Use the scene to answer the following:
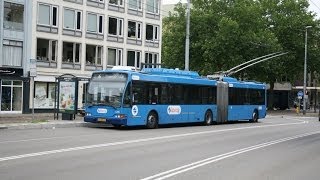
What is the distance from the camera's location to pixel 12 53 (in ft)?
139

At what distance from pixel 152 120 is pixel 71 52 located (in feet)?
74.4

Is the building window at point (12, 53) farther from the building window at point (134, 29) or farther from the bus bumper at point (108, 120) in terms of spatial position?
the bus bumper at point (108, 120)

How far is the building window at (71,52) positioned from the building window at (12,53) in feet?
18.4

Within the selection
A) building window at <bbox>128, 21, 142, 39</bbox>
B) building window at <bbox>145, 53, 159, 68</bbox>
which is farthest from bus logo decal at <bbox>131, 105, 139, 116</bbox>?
building window at <bbox>145, 53, 159, 68</bbox>

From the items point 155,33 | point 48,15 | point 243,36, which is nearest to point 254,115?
point 48,15

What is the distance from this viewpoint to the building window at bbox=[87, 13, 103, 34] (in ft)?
165

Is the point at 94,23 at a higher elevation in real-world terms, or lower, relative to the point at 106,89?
higher

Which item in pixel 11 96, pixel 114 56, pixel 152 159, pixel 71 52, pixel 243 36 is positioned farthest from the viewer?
pixel 243 36

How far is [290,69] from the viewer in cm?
7438

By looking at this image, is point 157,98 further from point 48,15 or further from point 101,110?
point 48,15

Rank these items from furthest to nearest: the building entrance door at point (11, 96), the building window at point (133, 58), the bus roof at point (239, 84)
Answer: the building window at point (133, 58) → the building entrance door at point (11, 96) → the bus roof at point (239, 84)

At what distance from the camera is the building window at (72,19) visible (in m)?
47.7

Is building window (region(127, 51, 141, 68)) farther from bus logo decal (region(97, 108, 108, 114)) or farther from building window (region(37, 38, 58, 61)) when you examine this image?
bus logo decal (region(97, 108, 108, 114))

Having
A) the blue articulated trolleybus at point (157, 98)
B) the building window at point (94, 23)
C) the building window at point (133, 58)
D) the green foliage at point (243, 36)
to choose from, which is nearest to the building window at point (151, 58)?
the building window at point (133, 58)
